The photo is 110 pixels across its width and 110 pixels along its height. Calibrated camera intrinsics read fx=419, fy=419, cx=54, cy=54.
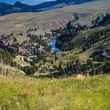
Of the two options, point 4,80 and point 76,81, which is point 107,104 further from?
point 4,80

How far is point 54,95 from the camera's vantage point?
16547mm

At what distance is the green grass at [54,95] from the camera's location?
51.3 feet

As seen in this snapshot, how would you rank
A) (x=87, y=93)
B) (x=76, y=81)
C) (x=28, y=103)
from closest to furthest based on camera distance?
(x=28, y=103) < (x=87, y=93) < (x=76, y=81)

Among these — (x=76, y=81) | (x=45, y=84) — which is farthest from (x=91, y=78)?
(x=45, y=84)

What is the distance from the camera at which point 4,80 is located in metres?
18.0

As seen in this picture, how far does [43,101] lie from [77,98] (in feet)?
4.59

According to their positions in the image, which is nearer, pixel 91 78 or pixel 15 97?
pixel 15 97

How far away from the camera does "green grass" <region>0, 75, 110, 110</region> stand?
615 inches

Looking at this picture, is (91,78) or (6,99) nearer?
(6,99)

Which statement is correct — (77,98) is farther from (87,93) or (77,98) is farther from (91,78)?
(91,78)

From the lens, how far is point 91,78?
19734 millimetres

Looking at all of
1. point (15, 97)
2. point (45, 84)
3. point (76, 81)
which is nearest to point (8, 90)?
point (15, 97)

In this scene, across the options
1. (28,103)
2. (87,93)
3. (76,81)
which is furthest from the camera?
(76,81)

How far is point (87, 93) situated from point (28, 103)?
8.71 ft
